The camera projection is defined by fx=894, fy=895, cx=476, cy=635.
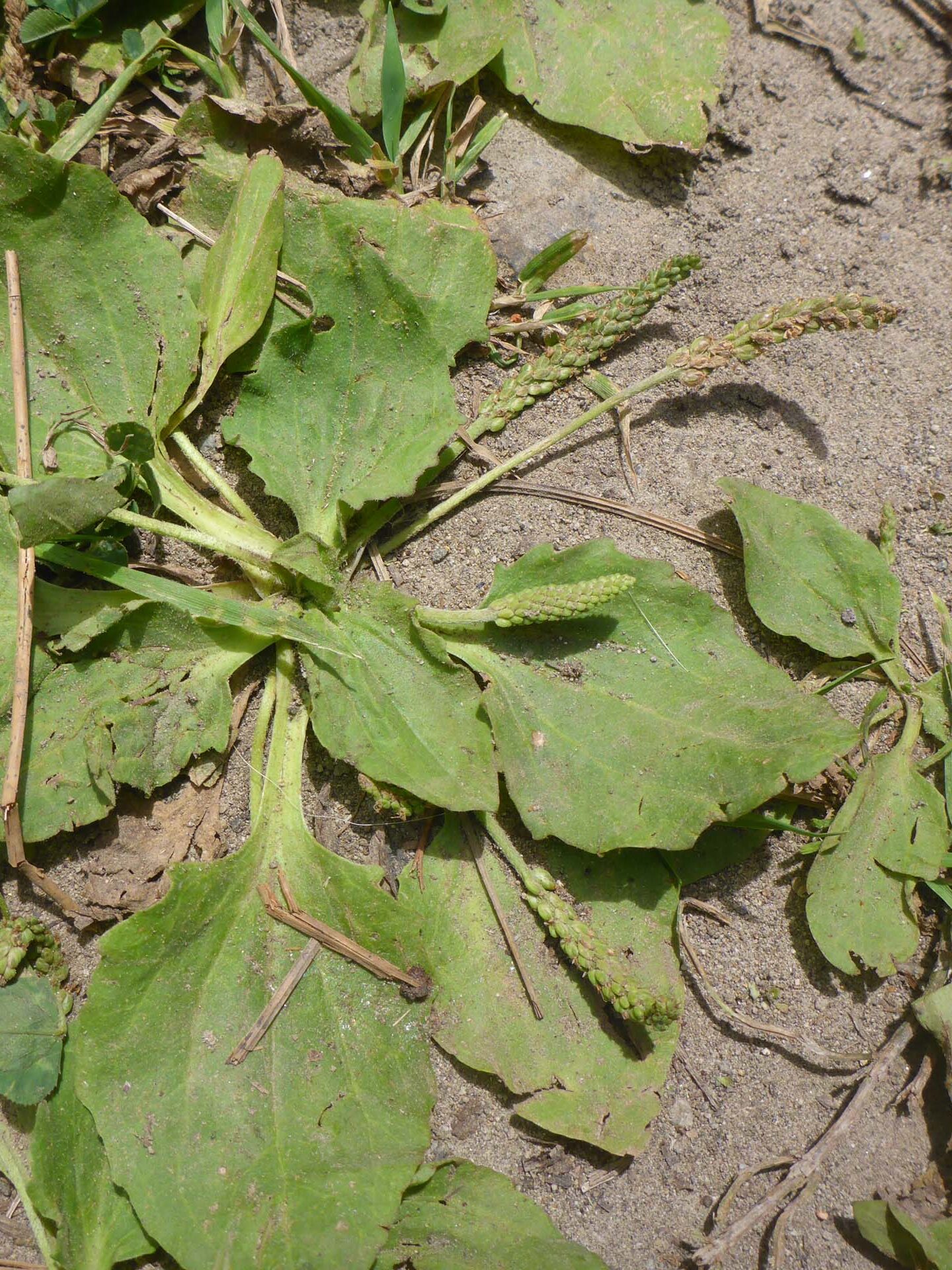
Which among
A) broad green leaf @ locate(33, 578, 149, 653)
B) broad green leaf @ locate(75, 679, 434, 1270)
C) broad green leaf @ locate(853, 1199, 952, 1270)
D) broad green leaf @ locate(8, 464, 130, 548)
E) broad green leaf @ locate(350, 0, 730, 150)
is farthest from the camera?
broad green leaf @ locate(350, 0, 730, 150)

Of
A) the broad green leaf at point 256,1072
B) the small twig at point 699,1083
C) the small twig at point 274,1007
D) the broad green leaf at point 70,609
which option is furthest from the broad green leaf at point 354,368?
the small twig at point 699,1083

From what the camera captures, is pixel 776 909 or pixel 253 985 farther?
pixel 776 909

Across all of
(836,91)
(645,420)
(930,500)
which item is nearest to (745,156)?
(836,91)

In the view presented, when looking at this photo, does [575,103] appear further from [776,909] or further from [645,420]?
[776,909]

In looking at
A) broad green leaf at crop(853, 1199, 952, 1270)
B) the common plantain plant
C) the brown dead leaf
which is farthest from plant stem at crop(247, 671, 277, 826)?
broad green leaf at crop(853, 1199, 952, 1270)

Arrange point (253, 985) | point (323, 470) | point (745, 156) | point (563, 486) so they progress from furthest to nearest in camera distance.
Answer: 1. point (745, 156)
2. point (563, 486)
3. point (323, 470)
4. point (253, 985)

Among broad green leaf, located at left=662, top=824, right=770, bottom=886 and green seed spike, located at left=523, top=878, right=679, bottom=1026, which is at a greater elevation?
broad green leaf, located at left=662, top=824, right=770, bottom=886

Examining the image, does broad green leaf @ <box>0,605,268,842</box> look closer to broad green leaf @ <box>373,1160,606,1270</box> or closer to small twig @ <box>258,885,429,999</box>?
small twig @ <box>258,885,429,999</box>
